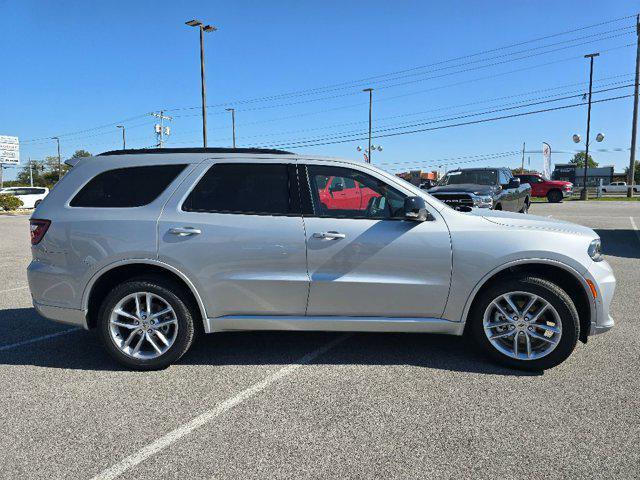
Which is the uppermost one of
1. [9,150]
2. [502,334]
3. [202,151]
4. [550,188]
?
[9,150]

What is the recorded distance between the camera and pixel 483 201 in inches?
455

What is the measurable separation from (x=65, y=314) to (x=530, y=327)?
3.85m

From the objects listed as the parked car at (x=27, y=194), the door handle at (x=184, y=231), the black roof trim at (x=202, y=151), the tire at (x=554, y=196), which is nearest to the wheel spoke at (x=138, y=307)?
the door handle at (x=184, y=231)

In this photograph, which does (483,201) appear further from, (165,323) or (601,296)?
(165,323)

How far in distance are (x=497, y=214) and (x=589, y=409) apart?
175 cm

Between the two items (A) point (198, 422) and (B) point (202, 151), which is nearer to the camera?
(A) point (198, 422)

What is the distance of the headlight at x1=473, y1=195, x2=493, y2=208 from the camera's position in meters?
11.3

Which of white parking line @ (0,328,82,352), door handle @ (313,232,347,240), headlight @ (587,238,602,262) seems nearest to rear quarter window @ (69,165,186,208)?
door handle @ (313,232,347,240)

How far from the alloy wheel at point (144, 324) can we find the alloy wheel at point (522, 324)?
8.57ft

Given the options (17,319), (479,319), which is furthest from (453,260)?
(17,319)

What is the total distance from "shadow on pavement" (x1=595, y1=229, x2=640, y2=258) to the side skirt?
753cm

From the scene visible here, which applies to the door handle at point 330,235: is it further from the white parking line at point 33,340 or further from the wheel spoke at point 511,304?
the white parking line at point 33,340

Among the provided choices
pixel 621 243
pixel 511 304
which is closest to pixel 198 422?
pixel 511 304

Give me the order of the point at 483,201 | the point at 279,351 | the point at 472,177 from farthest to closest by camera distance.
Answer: the point at 472,177, the point at 483,201, the point at 279,351
